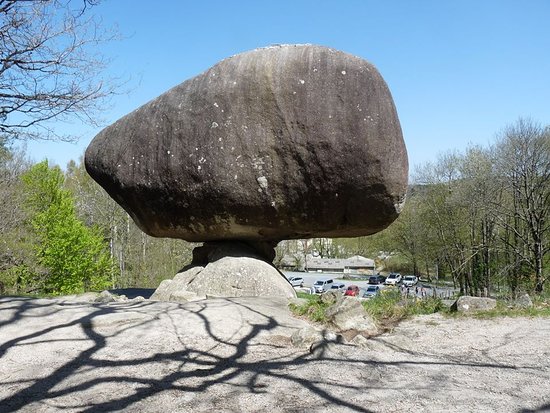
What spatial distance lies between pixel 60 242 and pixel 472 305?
51.9 ft

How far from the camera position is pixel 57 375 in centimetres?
414

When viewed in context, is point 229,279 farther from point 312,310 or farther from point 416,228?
point 416,228

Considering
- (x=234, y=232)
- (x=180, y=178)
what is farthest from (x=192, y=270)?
(x=180, y=178)

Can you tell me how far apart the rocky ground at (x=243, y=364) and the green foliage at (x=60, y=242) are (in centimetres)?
1293

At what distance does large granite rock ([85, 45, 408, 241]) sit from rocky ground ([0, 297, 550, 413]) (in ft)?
6.37

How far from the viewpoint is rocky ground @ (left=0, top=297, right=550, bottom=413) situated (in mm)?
3576

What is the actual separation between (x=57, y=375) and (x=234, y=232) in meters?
4.59

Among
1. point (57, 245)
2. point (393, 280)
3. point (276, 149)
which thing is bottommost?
point (393, 280)

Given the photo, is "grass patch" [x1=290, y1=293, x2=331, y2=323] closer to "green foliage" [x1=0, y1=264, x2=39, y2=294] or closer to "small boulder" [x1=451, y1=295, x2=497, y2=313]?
"small boulder" [x1=451, y1=295, x2=497, y2=313]

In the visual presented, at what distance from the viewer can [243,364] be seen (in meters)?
4.55

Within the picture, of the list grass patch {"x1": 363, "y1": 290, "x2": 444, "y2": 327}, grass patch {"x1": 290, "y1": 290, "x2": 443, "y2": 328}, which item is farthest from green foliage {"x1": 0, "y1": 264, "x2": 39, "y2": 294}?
grass patch {"x1": 363, "y1": 290, "x2": 444, "y2": 327}

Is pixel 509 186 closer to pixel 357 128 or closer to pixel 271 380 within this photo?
pixel 357 128

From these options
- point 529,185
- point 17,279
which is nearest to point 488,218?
point 529,185

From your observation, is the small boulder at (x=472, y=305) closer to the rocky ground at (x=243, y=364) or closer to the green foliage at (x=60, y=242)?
the rocky ground at (x=243, y=364)
